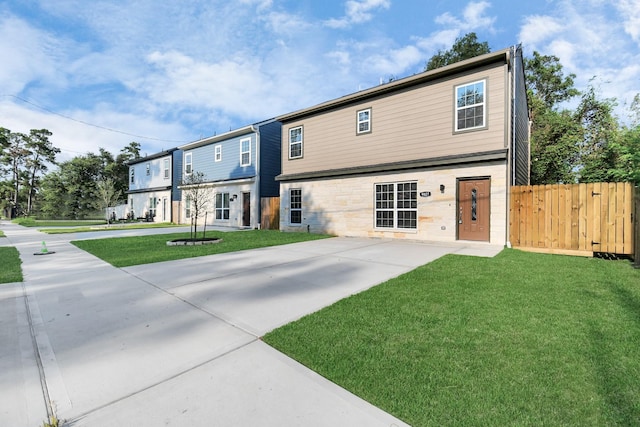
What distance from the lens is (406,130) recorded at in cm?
1090

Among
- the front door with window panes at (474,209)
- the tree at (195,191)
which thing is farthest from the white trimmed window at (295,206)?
the front door with window panes at (474,209)

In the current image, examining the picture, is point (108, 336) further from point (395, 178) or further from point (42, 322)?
point (395, 178)

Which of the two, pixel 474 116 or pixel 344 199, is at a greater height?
pixel 474 116

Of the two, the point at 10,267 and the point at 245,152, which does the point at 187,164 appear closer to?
the point at 245,152

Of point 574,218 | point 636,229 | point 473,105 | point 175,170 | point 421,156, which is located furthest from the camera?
point 175,170

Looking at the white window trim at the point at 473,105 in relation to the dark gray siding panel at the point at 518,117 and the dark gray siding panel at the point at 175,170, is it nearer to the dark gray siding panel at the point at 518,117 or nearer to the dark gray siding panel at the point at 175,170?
the dark gray siding panel at the point at 518,117

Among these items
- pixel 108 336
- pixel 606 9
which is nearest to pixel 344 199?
pixel 108 336

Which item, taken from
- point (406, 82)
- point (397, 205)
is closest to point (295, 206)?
point (397, 205)

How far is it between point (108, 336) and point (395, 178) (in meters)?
9.91

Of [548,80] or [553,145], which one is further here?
[548,80]

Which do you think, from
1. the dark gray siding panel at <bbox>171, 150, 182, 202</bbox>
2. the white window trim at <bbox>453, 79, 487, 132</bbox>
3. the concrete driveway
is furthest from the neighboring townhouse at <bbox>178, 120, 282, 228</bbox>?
the concrete driveway

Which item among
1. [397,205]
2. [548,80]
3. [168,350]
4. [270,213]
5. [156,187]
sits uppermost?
[548,80]

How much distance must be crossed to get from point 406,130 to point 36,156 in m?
45.5

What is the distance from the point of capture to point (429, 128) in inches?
405
